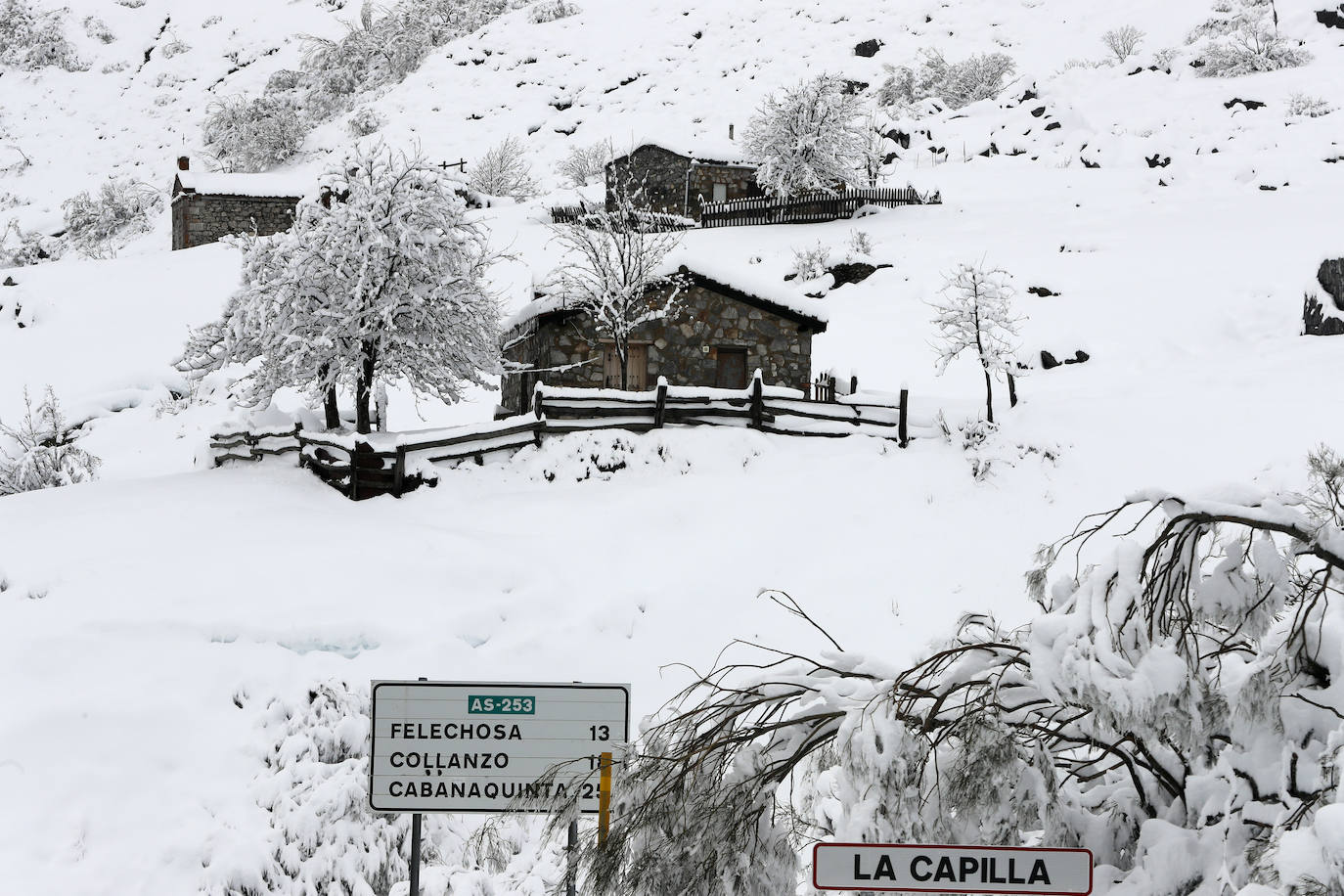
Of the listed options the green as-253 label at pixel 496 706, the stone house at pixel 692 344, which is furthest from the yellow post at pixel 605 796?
the stone house at pixel 692 344

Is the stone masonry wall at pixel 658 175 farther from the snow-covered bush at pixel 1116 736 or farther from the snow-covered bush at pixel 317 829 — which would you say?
the snow-covered bush at pixel 1116 736

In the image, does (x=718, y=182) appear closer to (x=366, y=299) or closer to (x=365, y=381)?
(x=365, y=381)

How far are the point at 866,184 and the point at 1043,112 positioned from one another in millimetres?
10047

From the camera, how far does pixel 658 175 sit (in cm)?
4131

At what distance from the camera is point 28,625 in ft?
36.9

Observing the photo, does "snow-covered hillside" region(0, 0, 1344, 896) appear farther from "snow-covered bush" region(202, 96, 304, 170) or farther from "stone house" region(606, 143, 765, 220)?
"snow-covered bush" region(202, 96, 304, 170)

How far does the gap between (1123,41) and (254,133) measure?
1712 inches

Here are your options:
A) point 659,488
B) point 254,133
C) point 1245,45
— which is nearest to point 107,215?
point 254,133

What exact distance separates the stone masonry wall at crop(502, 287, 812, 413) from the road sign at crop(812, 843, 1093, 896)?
58.5ft

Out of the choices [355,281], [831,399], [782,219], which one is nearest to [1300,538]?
[355,281]

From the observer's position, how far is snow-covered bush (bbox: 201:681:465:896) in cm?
839

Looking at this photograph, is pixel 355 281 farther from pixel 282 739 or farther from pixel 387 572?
pixel 282 739

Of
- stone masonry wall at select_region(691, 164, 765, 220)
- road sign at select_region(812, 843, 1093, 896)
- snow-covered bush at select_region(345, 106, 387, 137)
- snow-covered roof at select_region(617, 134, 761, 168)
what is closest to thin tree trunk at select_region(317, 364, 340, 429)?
road sign at select_region(812, 843, 1093, 896)

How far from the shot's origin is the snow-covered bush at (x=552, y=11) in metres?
70.9
